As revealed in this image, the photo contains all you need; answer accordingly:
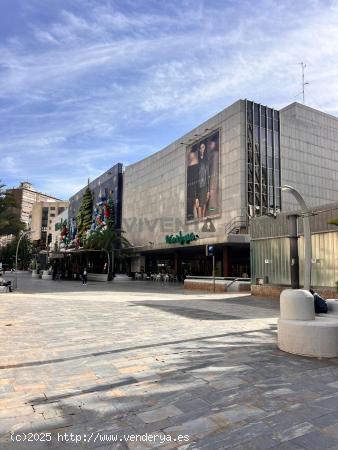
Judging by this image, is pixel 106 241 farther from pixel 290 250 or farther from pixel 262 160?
pixel 290 250

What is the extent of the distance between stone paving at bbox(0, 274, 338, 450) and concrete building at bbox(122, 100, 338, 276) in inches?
948

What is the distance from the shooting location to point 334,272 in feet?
58.4

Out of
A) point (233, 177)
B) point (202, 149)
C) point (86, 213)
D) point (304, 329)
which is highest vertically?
point (202, 149)

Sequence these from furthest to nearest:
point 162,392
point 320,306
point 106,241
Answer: point 106,241 < point 320,306 < point 162,392

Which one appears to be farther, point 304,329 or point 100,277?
point 100,277

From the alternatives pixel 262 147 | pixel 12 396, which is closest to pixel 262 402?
pixel 12 396

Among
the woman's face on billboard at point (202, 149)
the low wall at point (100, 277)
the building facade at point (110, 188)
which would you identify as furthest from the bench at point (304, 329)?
the building facade at point (110, 188)

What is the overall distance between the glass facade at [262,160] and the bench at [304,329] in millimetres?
28151

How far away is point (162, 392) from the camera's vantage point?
5.00 m

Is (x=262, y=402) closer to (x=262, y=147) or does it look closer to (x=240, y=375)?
(x=240, y=375)

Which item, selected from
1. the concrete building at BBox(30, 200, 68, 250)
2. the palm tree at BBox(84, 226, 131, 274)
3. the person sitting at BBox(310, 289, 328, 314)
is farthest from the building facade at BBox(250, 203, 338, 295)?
the concrete building at BBox(30, 200, 68, 250)

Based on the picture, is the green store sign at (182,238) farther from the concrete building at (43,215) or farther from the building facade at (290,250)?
the concrete building at (43,215)

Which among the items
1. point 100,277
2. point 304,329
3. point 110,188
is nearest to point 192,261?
point 100,277

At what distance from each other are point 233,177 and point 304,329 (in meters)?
30.1
